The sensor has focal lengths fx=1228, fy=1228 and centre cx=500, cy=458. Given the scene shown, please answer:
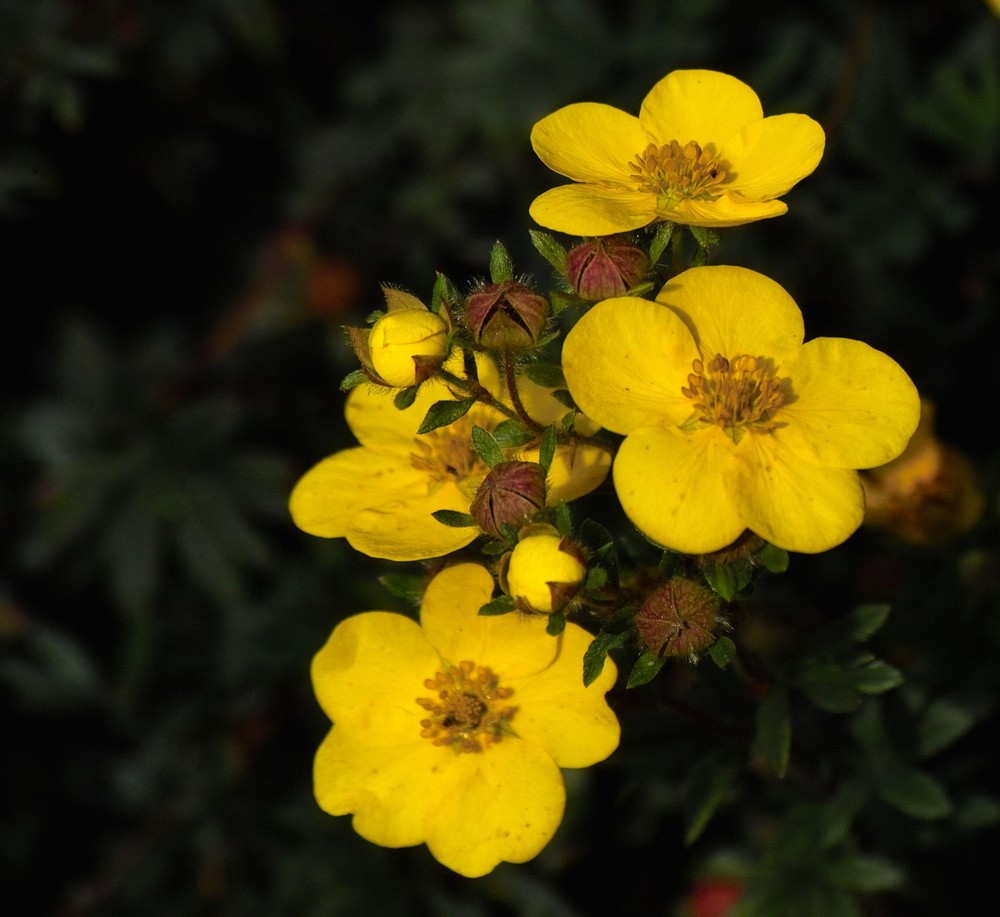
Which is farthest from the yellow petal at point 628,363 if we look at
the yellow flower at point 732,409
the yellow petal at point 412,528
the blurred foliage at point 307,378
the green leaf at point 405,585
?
the blurred foliage at point 307,378

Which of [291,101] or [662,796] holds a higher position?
[291,101]

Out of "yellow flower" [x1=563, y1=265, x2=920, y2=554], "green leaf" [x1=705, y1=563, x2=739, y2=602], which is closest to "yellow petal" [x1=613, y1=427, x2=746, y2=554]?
"yellow flower" [x1=563, y1=265, x2=920, y2=554]

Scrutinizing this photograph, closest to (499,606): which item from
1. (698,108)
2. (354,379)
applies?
(354,379)

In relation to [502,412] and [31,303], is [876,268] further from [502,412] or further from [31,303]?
[31,303]

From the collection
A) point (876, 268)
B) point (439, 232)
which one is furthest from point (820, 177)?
point (439, 232)

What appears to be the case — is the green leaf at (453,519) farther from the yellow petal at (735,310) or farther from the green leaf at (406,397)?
the yellow petal at (735,310)

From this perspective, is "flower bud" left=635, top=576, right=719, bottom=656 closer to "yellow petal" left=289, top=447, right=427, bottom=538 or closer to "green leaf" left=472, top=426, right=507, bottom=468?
"green leaf" left=472, top=426, right=507, bottom=468
